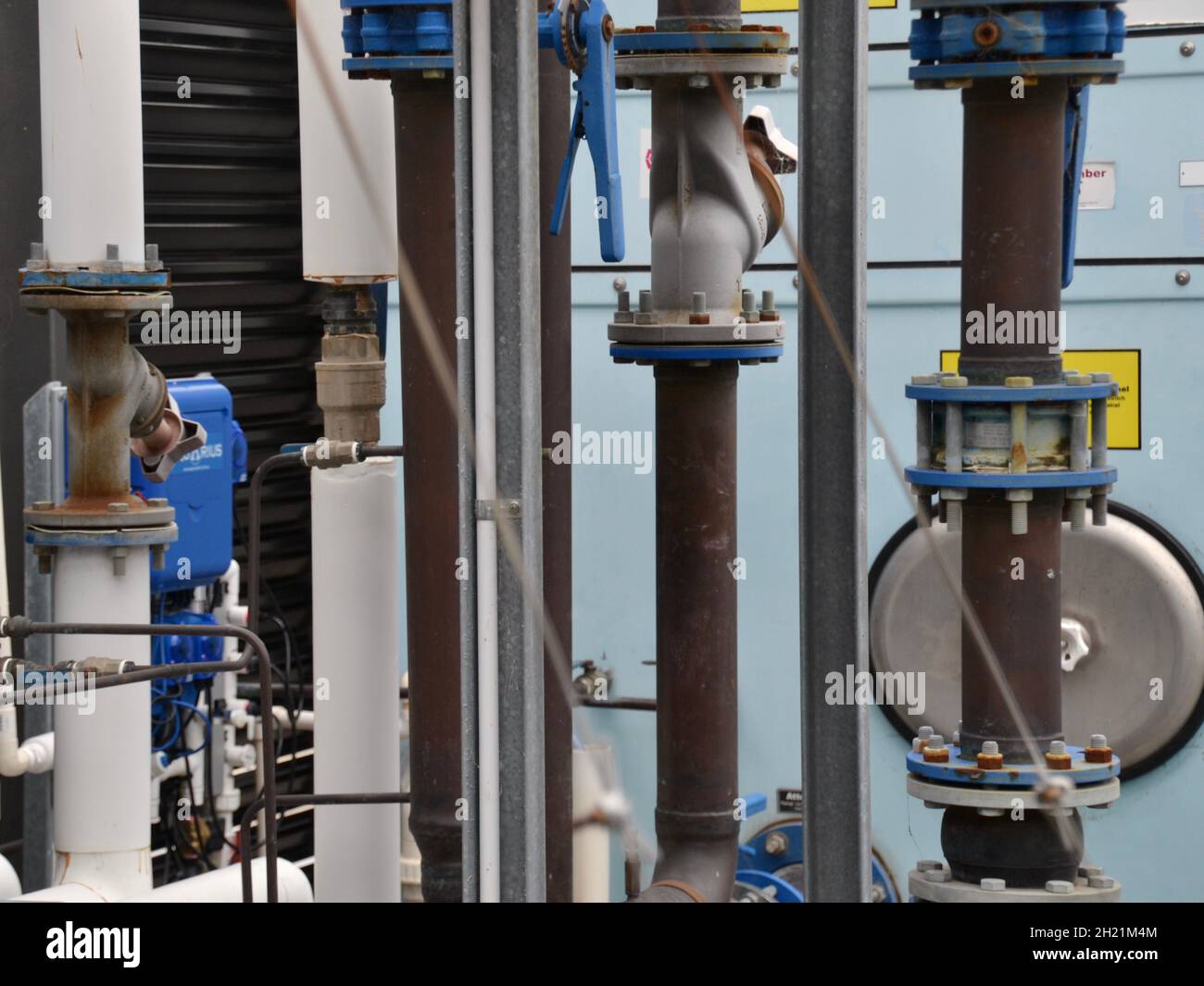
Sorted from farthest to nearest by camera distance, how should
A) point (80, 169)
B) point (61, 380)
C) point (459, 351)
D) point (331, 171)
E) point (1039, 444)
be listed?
point (61, 380) < point (331, 171) < point (80, 169) < point (1039, 444) < point (459, 351)

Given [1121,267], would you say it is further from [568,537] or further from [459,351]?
[459,351]

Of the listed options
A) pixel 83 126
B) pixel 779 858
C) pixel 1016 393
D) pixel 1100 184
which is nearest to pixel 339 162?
pixel 83 126

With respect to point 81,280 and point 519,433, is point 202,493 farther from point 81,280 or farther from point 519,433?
point 519,433

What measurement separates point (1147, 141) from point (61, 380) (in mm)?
2843

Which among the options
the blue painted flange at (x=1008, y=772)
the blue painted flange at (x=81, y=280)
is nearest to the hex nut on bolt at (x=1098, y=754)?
the blue painted flange at (x=1008, y=772)

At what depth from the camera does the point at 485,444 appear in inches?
79.8

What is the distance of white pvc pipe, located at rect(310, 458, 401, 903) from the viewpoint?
3.57 meters

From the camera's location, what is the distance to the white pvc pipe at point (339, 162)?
3.42m

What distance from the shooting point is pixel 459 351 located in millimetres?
2041

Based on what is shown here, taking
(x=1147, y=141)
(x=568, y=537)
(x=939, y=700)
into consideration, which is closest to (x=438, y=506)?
(x=568, y=537)

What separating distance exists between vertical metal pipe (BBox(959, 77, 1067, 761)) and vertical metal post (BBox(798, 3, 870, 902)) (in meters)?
0.26

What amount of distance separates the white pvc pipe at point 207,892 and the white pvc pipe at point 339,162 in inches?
48.0

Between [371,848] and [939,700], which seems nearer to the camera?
[371,848]

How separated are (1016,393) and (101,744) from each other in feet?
5.60
